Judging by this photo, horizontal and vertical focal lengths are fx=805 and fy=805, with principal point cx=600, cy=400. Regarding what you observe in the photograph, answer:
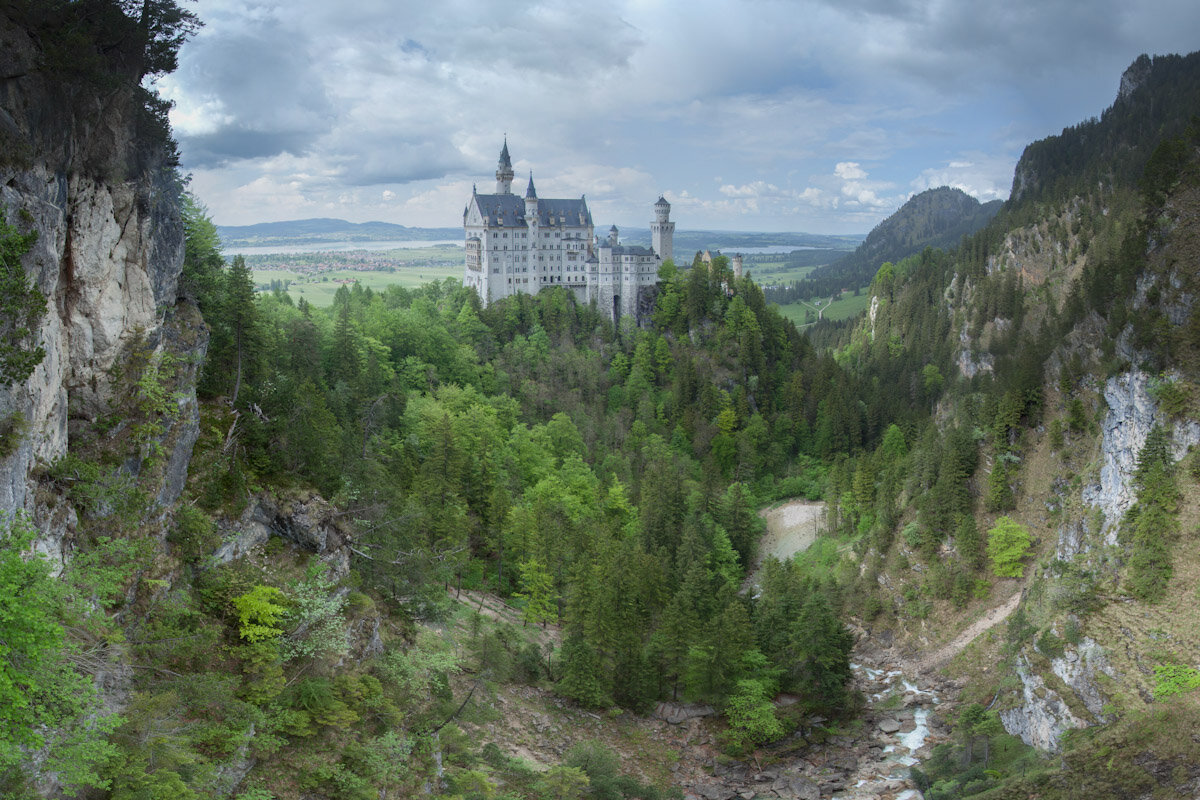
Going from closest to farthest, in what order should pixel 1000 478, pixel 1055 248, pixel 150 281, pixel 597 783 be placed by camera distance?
pixel 150 281
pixel 597 783
pixel 1000 478
pixel 1055 248

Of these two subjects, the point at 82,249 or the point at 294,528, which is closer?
the point at 82,249

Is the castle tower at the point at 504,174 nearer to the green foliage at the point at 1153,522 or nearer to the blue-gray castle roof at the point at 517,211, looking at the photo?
the blue-gray castle roof at the point at 517,211

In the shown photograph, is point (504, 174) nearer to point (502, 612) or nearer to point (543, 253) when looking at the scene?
point (543, 253)

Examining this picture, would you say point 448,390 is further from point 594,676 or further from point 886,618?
point 886,618

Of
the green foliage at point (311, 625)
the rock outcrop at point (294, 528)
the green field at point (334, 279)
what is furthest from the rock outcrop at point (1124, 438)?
the green field at point (334, 279)

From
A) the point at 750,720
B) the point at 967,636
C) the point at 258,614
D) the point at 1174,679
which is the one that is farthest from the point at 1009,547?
the point at 258,614

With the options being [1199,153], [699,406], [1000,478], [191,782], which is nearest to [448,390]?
[699,406]

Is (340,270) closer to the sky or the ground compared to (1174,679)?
closer to the sky
